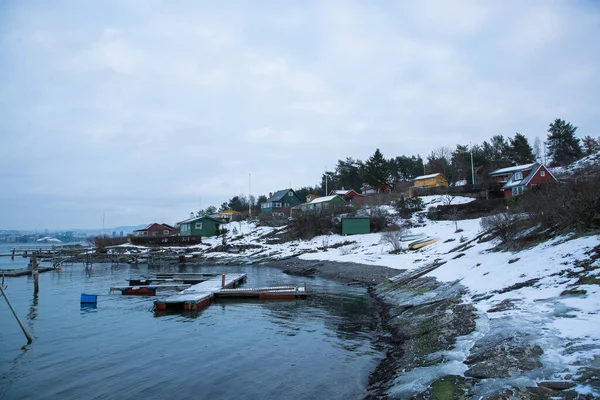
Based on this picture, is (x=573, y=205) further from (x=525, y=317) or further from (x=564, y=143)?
(x=564, y=143)

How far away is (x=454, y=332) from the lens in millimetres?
10797

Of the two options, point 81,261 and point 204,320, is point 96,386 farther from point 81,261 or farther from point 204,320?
point 81,261

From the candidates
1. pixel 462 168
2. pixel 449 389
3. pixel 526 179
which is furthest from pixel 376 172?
pixel 449 389

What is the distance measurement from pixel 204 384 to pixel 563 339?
353 inches

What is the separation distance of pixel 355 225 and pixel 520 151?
40.5m

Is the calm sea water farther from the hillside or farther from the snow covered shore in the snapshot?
the hillside

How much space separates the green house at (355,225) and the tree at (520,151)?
126ft

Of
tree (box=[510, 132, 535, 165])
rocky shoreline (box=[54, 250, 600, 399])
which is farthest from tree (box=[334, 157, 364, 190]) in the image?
rocky shoreline (box=[54, 250, 600, 399])

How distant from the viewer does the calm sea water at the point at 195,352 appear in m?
10.5

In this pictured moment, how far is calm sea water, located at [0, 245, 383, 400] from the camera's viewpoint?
34.3 ft

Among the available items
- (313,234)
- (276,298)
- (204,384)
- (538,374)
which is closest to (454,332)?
(538,374)

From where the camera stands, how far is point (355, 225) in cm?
5325

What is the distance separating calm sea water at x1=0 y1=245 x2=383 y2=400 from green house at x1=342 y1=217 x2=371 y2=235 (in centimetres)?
2981

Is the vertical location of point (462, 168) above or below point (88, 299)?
above
